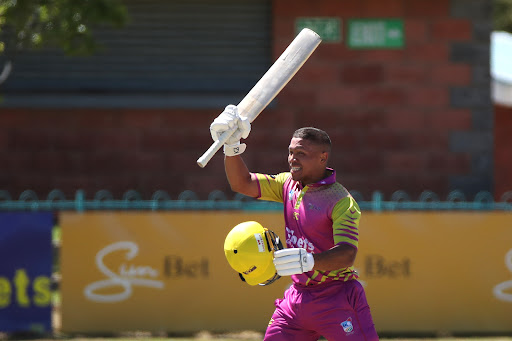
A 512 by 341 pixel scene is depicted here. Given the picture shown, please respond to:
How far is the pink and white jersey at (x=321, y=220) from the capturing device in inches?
195

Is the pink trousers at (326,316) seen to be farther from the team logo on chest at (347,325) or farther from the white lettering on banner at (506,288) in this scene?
the white lettering on banner at (506,288)

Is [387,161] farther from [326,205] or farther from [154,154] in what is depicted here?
[326,205]

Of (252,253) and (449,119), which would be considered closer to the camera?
(252,253)

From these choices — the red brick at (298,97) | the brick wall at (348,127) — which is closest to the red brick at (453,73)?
the brick wall at (348,127)

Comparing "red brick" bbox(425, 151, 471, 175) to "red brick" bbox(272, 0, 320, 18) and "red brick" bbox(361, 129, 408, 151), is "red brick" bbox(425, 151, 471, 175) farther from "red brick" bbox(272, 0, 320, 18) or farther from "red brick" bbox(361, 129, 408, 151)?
"red brick" bbox(272, 0, 320, 18)

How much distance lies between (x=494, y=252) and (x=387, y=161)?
140 inches

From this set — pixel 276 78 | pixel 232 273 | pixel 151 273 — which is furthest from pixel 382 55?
pixel 276 78

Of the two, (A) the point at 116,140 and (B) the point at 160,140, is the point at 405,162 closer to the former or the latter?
(B) the point at 160,140

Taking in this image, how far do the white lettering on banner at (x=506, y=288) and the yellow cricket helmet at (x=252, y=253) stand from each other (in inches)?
191

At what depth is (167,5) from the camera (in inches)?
499

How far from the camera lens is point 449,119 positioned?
40.9ft

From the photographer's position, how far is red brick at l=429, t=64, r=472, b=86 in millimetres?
12469

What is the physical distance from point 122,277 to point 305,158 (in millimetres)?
4402

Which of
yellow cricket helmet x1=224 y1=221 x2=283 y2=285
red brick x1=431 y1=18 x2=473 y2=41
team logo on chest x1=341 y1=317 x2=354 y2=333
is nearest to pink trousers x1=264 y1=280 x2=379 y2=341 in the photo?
team logo on chest x1=341 y1=317 x2=354 y2=333
